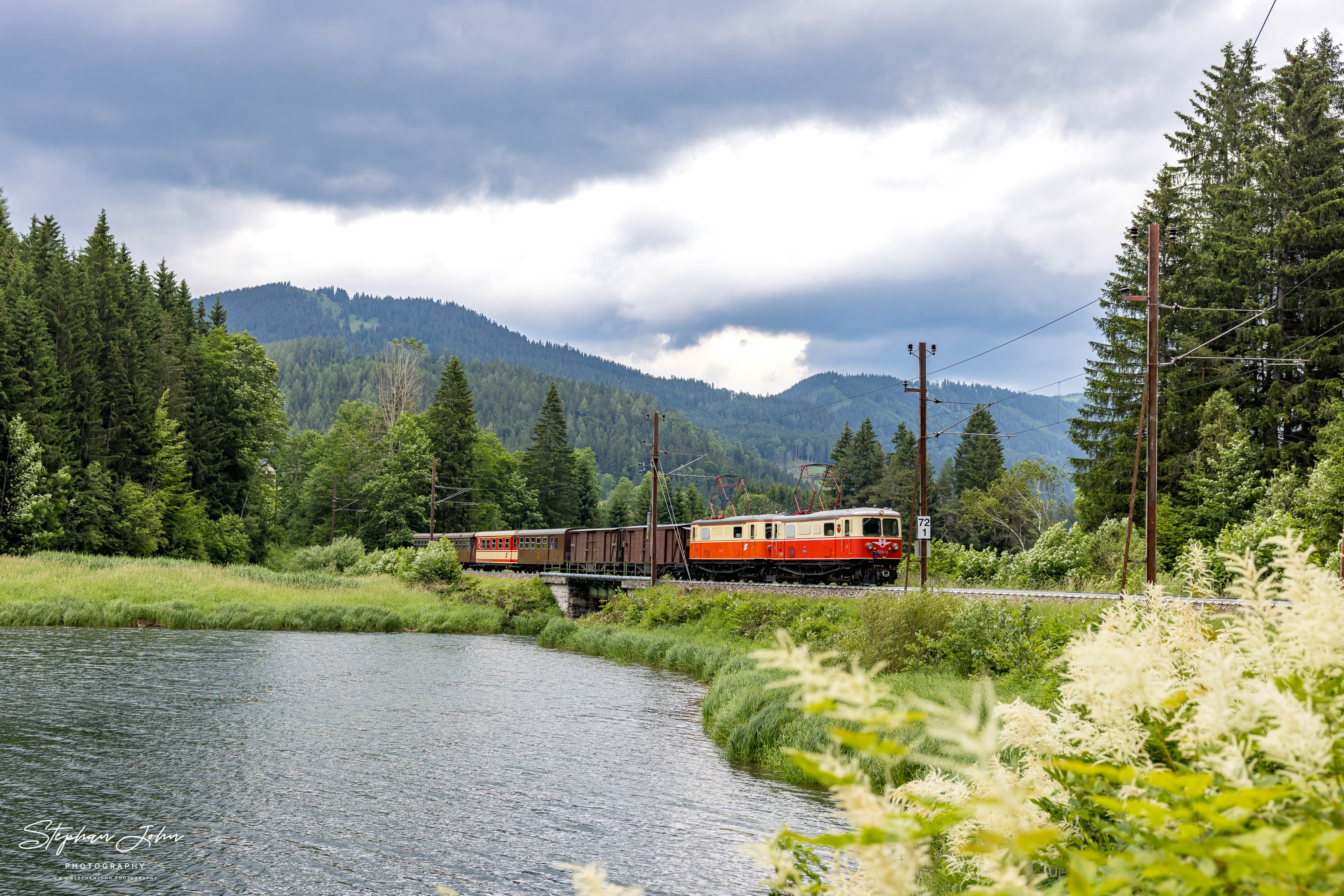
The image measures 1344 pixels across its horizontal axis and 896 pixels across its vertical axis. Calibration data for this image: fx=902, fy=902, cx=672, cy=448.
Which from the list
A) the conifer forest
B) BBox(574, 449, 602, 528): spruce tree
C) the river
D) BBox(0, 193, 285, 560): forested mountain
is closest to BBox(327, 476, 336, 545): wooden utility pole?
the conifer forest

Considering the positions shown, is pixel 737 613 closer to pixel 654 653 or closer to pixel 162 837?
pixel 654 653

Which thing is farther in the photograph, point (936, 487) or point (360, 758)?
point (936, 487)

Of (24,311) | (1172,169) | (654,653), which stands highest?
(1172,169)

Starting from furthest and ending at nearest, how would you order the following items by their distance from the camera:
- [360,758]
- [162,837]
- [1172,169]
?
[1172,169] → [360,758] → [162,837]

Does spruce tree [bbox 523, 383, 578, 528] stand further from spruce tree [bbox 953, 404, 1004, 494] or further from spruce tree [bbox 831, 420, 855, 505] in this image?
spruce tree [bbox 953, 404, 1004, 494]

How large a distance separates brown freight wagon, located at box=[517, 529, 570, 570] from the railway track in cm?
488

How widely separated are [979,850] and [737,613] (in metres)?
31.3

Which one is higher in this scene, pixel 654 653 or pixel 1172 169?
pixel 1172 169

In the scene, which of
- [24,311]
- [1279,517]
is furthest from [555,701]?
[24,311]

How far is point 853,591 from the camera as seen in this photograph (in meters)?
30.6

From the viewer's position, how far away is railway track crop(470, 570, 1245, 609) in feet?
74.5

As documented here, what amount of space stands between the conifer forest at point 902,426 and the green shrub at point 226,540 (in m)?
0.18

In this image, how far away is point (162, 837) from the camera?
11430 millimetres

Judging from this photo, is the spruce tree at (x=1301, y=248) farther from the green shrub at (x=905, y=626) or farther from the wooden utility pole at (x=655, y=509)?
the wooden utility pole at (x=655, y=509)
